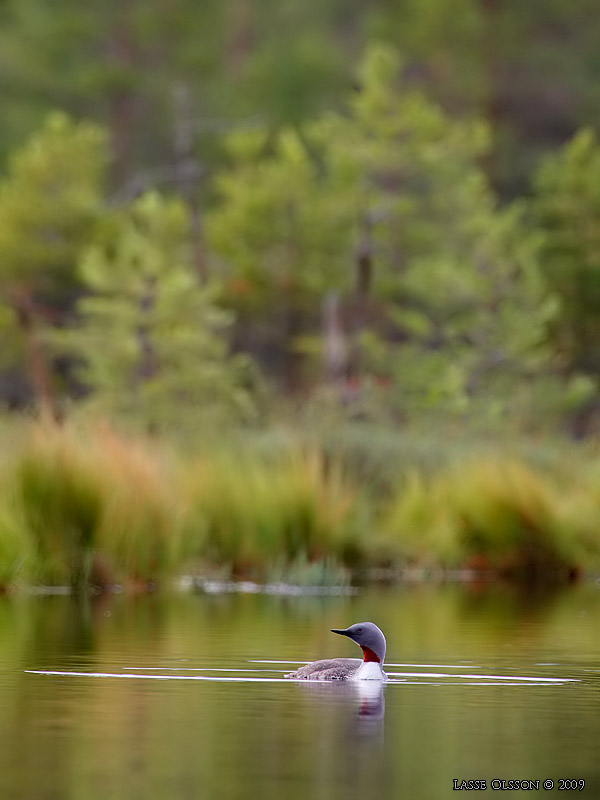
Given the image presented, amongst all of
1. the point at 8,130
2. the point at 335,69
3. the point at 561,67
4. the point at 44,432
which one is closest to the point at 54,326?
the point at 8,130

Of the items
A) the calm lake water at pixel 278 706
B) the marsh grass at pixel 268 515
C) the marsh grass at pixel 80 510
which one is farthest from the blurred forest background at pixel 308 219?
the calm lake water at pixel 278 706

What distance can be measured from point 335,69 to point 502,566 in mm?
30574

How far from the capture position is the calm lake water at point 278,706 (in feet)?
23.5

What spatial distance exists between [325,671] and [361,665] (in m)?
0.22

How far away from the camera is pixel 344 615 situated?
15.0 m

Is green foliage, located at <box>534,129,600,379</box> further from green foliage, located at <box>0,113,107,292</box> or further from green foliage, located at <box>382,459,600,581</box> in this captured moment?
green foliage, located at <box>382,459,600,581</box>

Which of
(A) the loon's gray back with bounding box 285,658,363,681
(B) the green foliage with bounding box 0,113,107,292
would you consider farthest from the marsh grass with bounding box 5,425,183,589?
(B) the green foliage with bounding box 0,113,107,292

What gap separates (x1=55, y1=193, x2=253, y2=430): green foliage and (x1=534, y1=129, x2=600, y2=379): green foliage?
8.66 metres

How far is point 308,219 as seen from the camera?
141ft

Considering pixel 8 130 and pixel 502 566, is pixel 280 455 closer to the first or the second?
pixel 502 566

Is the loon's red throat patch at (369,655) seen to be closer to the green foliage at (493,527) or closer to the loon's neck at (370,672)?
the loon's neck at (370,672)

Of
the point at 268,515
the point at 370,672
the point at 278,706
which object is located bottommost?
the point at 278,706

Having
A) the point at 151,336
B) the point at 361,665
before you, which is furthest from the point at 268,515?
the point at 151,336

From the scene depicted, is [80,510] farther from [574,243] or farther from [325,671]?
[574,243]
